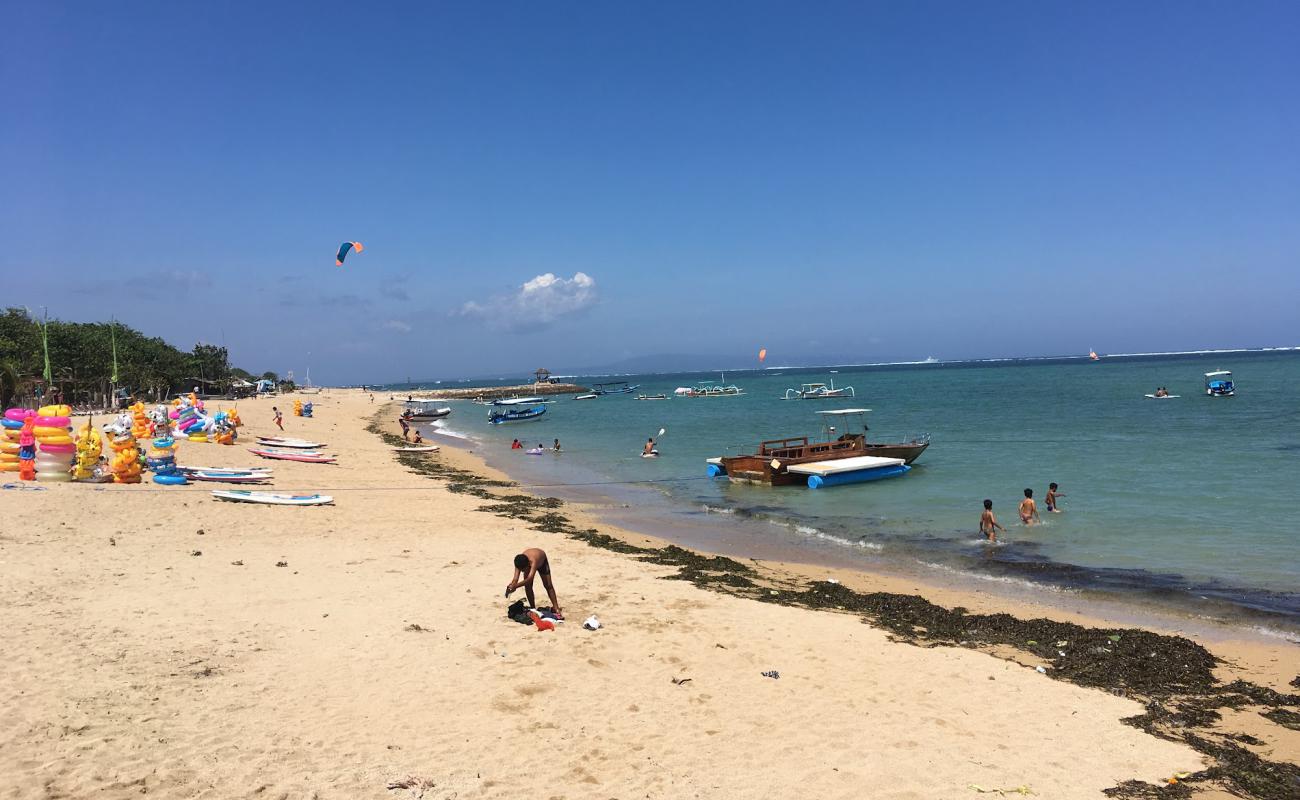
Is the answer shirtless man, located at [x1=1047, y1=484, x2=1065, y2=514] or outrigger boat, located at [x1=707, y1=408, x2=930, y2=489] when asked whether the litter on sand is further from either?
outrigger boat, located at [x1=707, y1=408, x2=930, y2=489]

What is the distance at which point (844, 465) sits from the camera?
82.7 ft

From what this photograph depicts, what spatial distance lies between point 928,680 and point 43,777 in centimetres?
767

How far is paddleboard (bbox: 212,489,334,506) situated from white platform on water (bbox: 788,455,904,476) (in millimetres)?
14855

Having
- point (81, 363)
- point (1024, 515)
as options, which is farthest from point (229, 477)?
point (81, 363)

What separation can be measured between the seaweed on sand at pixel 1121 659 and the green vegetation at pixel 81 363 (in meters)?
41.1

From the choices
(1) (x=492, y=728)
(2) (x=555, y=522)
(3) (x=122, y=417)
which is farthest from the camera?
(3) (x=122, y=417)

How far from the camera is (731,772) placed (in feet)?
18.8


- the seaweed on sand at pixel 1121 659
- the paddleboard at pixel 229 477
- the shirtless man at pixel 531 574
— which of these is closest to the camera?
the seaweed on sand at pixel 1121 659

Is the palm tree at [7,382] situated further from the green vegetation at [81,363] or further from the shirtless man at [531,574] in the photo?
the shirtless man at [531,574]

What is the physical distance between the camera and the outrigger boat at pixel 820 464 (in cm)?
2461

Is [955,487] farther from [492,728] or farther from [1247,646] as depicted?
[492,728]

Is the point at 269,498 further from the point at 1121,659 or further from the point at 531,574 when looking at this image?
the point at 1121,659


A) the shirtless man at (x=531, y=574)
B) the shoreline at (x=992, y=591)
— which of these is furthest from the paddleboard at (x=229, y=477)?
the shirtless man at (x=531, y=574)

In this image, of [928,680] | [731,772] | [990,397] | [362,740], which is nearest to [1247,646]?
[928,680]
